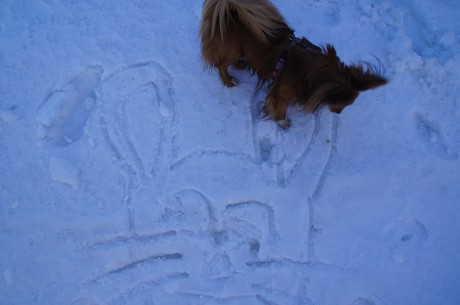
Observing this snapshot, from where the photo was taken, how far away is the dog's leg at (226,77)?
9.73ft

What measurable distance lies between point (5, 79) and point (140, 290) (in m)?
2.50

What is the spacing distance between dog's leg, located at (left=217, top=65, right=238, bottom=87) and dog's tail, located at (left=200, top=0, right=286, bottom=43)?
37 cm

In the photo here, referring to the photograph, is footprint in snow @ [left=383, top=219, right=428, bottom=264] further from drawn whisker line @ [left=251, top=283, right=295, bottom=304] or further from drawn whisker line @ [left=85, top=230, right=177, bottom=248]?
drawn whisker line @ [left=85, top=230, right=177, bottom=248]

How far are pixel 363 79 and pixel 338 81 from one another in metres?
0.16

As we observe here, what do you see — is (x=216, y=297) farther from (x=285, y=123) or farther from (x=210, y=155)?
(x=285, y=123)

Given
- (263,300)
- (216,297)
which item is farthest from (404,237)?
(216,297)

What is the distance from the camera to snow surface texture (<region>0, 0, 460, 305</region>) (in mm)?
3125

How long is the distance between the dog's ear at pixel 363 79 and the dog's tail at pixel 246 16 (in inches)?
27.0

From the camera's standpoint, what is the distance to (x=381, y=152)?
10.5 ft

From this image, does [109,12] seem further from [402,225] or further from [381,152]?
[402,225]

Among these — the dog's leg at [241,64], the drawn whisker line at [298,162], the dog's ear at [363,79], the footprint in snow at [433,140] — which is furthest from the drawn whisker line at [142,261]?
the footprint in snow at [433,140]

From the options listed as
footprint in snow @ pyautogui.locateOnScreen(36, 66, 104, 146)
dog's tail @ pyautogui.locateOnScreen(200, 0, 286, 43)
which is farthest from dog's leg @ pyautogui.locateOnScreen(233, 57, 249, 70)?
footprint in snow @ pyautogui.locateOnScreen(36, 66, 104, 146)

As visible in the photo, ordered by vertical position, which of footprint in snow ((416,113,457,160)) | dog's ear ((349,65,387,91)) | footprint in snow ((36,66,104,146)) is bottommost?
footprint in snow ((36,66,104,146))

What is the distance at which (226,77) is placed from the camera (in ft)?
10.3
